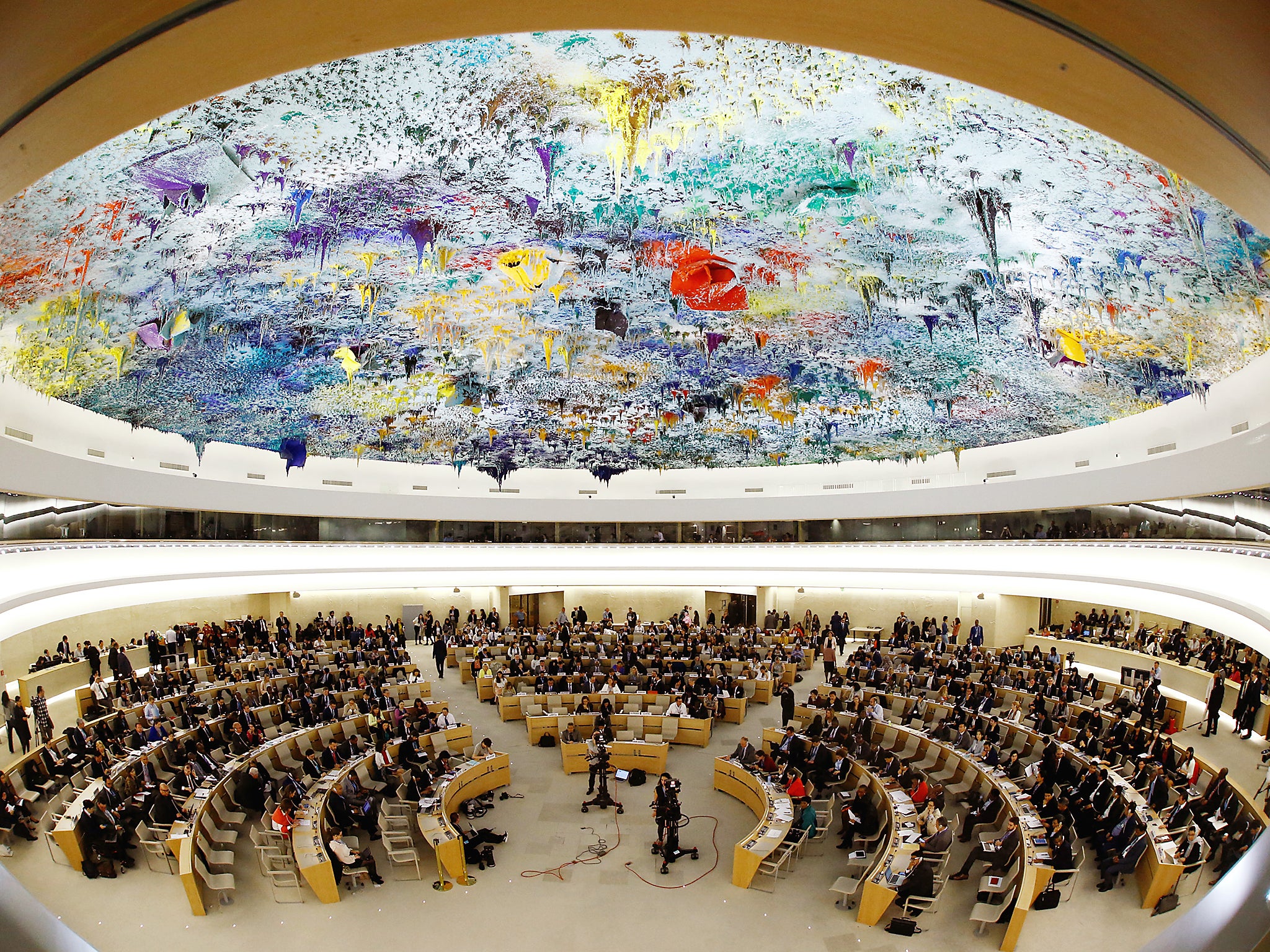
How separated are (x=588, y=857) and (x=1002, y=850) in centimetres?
565

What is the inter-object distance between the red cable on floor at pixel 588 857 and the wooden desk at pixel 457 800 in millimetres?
975

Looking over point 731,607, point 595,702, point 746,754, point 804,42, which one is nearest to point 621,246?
point 746,754

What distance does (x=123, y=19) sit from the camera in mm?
1758

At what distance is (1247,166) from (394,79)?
294 inches

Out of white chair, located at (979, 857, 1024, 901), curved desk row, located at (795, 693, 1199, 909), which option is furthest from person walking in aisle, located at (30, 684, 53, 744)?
curved desk row, located at (795, 693, 1199, 909)

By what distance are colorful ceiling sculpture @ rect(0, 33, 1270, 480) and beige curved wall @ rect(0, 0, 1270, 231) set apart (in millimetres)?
5462

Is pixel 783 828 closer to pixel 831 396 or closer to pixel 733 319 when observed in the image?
pixel 733 319

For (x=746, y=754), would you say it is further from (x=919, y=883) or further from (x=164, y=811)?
(x=164, y=811)

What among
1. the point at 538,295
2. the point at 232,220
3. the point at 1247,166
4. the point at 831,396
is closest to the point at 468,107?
the point at 232,220

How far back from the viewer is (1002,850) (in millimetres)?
9898

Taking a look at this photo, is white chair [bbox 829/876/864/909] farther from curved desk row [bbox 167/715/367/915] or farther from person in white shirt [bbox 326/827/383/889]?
curved desk row [bbox 167/715/367/915]

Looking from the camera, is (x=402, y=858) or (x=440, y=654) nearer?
(x=402, y=858)

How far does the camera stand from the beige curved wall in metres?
1.71

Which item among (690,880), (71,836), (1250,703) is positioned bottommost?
(690,880)
